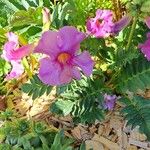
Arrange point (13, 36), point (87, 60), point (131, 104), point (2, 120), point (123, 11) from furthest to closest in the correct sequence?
point (123, 11) → point (2, 120) → point (131, 104) → point (13, 36) → point (87, 60)

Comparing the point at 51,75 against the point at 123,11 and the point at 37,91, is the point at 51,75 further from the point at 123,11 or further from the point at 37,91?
the point at 123,11

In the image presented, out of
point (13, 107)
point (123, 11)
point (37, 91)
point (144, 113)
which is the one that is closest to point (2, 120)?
point (13, 107)

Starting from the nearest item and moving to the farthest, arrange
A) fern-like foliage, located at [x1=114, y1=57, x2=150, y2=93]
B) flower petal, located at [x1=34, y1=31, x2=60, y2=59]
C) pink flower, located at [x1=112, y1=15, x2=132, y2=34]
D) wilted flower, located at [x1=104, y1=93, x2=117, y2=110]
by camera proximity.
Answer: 1. flower petal, located at [x1=34, y1=31, x2=60, y2=59]
2. pink flower, located at [x1=112, y1=15, x2=132, y2=34]
3. fern-like foliage, located at [x1=114, y1=57, x2=150, y2=93]
4. wilted flower, located at [x1=104, y1=93, x2=117, y2=110]

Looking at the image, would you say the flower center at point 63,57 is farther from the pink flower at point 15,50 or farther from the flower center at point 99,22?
the flower center at point 99,22

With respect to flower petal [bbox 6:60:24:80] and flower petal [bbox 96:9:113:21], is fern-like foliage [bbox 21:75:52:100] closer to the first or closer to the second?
flower petal [bbox 6:60:24:80]

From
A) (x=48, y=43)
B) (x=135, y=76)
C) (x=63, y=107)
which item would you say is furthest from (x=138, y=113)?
(x=48, y=43)

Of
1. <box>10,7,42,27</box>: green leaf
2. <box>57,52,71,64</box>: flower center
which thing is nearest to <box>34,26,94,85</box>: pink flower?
<box>57,52,71,64</box>: flower center
